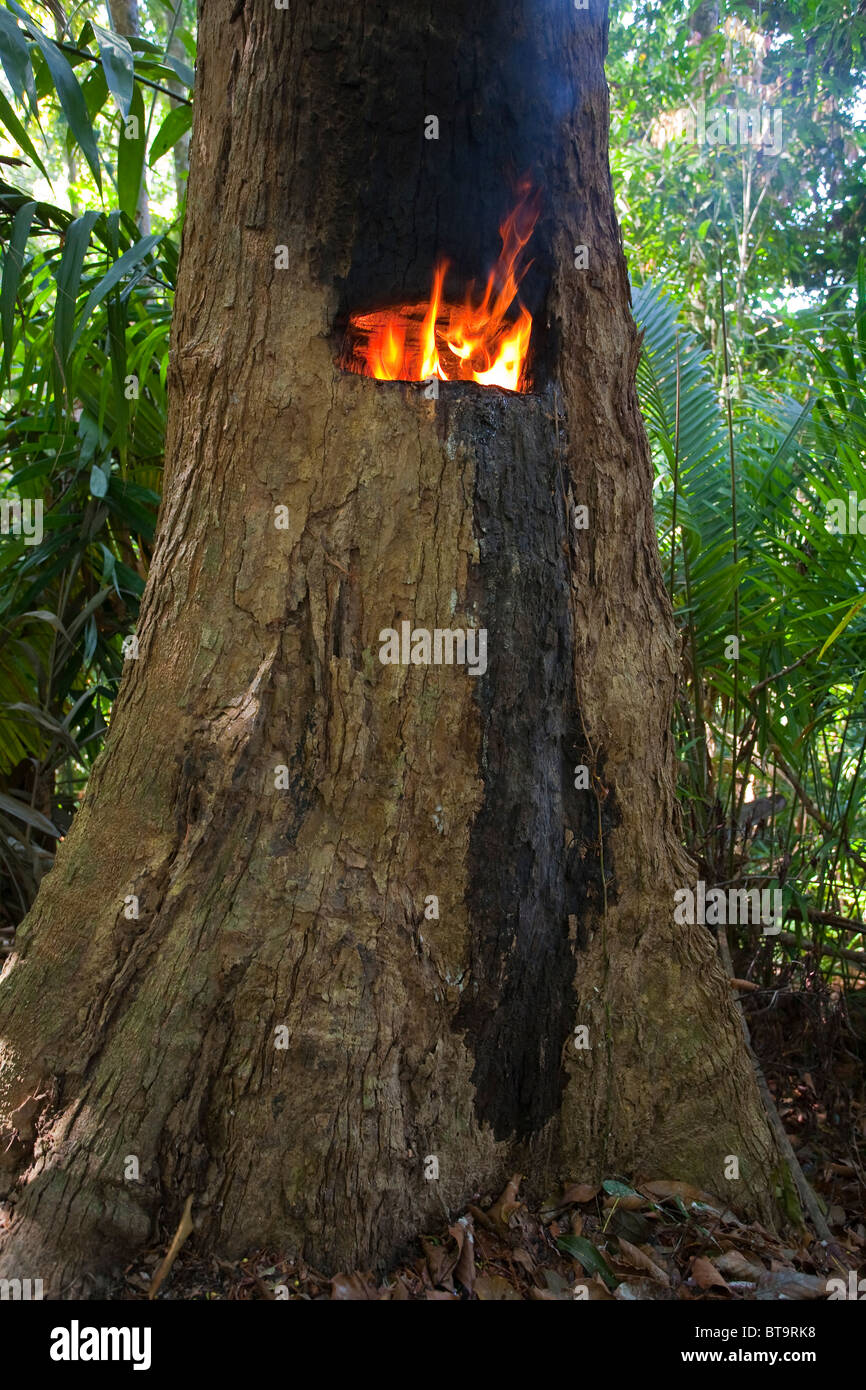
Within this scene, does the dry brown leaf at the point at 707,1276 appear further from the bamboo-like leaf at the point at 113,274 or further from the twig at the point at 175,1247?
the bamboo-like leaf at the point at 113,274

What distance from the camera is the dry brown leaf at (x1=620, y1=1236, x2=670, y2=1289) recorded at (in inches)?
79.7

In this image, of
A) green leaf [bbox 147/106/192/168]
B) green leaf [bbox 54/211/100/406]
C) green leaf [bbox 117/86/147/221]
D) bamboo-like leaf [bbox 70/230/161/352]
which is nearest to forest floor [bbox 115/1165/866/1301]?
green leaf [bbox 54/211/100/406]

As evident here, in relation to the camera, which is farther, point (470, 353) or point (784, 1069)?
point (784, 1069)

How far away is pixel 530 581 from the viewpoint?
218 cm

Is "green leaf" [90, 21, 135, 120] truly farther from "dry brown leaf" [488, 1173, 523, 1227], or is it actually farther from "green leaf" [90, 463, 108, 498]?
"dry brown leaf" [488, 1173, 523, 1227]

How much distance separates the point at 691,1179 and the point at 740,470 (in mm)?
2400

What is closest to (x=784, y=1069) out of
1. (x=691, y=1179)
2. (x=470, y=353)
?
(x=691, y=1179)

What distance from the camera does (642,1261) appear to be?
2.04 m

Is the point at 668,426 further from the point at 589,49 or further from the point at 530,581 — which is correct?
the point at 530,581

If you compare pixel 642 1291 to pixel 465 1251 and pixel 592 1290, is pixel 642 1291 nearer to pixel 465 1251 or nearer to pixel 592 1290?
pixel 592 1290

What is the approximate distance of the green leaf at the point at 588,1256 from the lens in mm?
2021

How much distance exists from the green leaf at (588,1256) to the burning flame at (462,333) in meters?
1.85

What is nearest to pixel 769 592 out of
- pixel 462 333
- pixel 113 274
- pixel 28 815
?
pixel 462 333

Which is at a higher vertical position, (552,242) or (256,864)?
(552,242)
